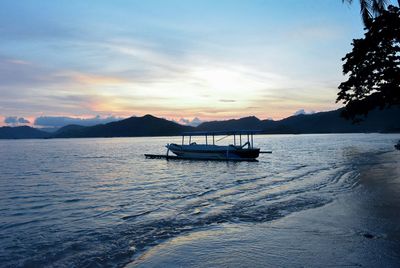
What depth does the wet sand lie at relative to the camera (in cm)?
739

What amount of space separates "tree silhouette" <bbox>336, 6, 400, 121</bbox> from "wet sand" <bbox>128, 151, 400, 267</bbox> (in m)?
21.7

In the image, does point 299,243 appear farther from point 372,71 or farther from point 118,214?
point 372,71

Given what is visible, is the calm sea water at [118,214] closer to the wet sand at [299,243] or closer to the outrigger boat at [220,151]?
the wet sand at [299,243]

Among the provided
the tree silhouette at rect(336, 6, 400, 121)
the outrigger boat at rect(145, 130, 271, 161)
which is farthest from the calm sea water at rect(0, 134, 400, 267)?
the outrigger boat at rect(145, 130, 271, 161)

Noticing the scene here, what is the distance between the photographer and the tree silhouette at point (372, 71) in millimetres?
29891

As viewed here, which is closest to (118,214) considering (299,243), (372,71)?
(299,243)

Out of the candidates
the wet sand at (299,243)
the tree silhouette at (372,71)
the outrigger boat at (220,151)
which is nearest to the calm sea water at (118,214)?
the wet sand at (299,243)

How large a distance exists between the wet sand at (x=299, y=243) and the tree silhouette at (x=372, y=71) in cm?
2169

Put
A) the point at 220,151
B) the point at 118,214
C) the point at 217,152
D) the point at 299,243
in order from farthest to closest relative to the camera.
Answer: the point at 217,152
the point at 220,151
the point at 118,214
the point at 299,243

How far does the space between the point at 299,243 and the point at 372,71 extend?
97.6 ft

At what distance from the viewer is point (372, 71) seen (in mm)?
33031

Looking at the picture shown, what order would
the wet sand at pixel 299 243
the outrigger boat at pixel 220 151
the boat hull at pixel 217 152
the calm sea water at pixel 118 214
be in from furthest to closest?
the boat hull at pixel 217 152 < the outrigger boat at pixel 220 151 < the calm sea water at pixel 118 214 < the wet sand at pixel 299 243

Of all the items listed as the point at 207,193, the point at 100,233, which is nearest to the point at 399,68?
the point at 207,193

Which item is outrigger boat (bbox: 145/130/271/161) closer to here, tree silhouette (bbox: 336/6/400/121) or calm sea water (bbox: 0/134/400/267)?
tree silhouette (bbox: 336/6/400/121)
